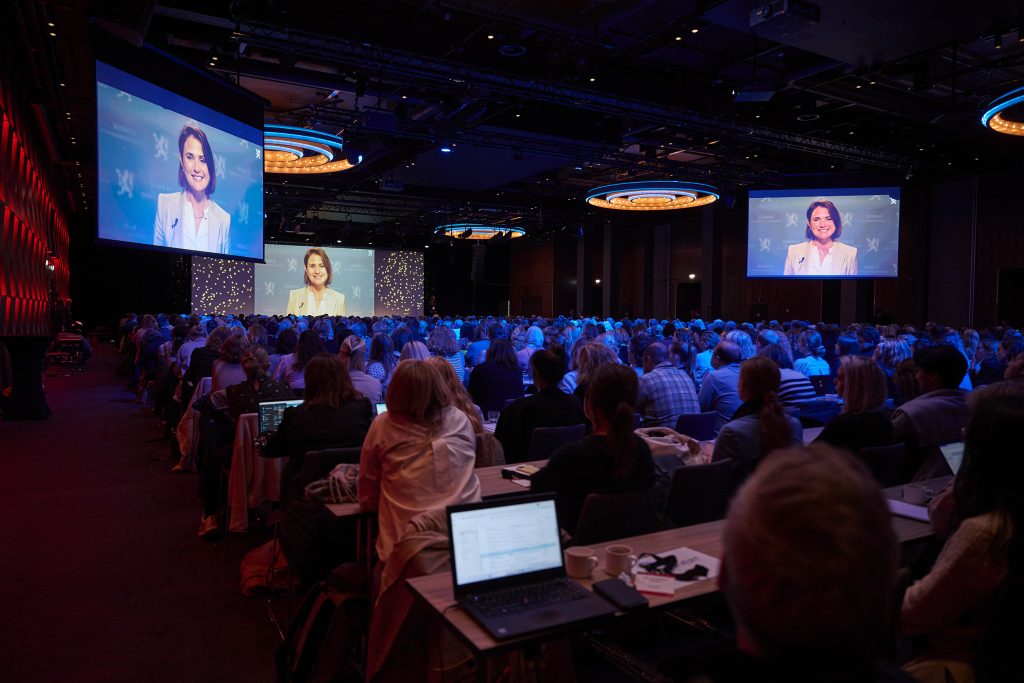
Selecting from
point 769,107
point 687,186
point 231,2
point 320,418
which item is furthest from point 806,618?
point 687,186

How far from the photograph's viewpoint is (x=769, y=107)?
41.6ft

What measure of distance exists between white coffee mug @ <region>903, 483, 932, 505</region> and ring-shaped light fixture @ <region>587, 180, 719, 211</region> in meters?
13.3

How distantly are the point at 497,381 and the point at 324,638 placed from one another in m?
3.46

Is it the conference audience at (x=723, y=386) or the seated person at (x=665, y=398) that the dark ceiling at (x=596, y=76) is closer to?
the conference audience at (x=723, y=386)

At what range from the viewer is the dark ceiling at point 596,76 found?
8.02 m

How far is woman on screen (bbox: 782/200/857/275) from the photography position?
15609mm

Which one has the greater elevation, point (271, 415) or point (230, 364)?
point (230, 364)

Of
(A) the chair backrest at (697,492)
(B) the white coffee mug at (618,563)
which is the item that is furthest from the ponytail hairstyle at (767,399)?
(B) the white coffee mug at (618,563)

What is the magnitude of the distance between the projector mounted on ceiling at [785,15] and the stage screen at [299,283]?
22522mm

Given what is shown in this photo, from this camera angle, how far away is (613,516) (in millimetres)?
2633

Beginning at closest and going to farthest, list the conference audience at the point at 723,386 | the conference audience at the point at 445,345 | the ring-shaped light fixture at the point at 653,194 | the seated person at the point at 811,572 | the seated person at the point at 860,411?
the seated person at the point at 811,572, the seated person at the point at 860,411, the conference audience at the point at 723,386, the conference audience at the point at 445,345, the ring-shaped light fixture at the point at 653,194

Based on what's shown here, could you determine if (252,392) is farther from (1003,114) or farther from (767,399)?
(1003,114)

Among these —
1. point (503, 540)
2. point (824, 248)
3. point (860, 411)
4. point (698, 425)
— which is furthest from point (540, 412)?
point (824, 248)

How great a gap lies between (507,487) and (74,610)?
2.53 m
